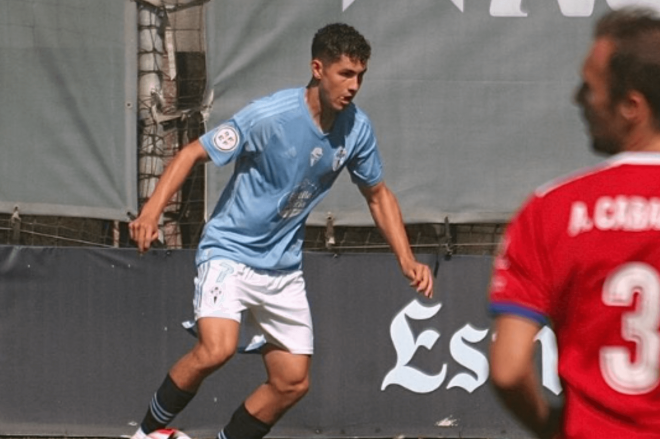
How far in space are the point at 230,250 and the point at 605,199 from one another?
164 inches

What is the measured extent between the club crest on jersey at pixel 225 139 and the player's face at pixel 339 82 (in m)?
0.46

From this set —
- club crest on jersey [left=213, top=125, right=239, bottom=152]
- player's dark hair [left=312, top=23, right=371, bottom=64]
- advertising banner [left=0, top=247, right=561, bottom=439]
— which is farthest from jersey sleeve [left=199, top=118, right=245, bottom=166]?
advertising banner [left=0, top=247, right=561, bottom=439]

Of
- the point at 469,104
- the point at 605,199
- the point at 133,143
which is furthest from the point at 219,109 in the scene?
the point at 605,199

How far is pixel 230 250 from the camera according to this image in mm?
6727

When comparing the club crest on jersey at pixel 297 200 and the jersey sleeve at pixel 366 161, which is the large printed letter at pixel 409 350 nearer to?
the jersey sleeve at pixel 366 161

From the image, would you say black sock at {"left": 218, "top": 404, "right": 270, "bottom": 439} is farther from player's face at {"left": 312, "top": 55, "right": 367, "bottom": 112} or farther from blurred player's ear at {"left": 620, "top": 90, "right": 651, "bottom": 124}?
blurred player's ear at {"left": 620, "top": 90, "right": 651, "bottom": 124}

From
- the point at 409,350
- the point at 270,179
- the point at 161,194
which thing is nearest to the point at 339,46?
the point at 270,179

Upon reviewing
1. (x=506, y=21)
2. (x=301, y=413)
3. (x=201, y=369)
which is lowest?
(x=301, y=413)

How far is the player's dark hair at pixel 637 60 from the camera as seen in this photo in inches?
105

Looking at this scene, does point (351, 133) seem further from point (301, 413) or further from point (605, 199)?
point (605, 199)

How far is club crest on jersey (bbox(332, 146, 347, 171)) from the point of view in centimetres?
683

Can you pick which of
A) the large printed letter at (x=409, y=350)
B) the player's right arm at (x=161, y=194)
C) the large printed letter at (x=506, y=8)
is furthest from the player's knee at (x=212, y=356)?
the large printed letter at (x=506, y=8)

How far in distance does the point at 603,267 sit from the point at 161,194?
3.93m

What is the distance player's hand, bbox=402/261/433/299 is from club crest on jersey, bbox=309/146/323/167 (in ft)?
2.14
